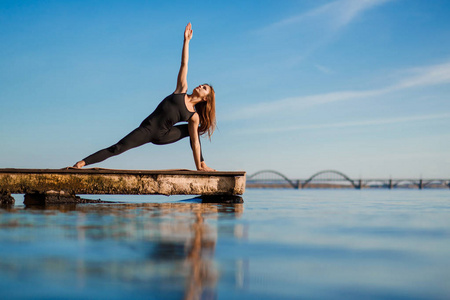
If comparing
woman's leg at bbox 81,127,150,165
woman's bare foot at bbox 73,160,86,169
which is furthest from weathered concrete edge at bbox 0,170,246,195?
woman's leg at bbox 81,127,150,165

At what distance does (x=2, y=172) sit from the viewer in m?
6.46

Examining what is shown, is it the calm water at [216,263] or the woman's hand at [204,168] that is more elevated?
the woman's hand at [204,168]

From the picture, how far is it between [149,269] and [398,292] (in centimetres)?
97

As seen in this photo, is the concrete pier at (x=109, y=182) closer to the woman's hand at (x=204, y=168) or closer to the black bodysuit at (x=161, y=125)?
the woman's hand at (x=204, y=168)

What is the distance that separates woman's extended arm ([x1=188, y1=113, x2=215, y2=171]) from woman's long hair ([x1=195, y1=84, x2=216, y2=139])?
16 cm

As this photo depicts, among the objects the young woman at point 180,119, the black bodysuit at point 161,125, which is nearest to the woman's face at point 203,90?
the young woman at point 180,119

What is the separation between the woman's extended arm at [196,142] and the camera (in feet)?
22.8

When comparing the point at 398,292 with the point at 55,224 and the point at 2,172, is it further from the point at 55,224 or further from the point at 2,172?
the point at 2,172

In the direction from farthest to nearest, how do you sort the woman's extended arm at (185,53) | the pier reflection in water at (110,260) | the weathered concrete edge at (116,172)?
the woman's extended arm at (185,53)
the weathered concrete edge at (116,172)
the pier reflection in water at (110,260)

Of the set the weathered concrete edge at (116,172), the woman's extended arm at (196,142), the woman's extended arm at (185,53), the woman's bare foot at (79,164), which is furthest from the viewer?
the woman's extended arm at (196,142)

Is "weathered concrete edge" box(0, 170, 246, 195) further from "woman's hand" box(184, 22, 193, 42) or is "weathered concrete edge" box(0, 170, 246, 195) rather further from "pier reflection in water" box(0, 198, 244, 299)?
"pier reflection in water" box(0, 198, 244, 299)

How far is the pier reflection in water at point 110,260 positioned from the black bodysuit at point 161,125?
134 inches

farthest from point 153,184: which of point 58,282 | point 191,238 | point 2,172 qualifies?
point 58,282

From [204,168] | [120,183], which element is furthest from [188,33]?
[120,183]
